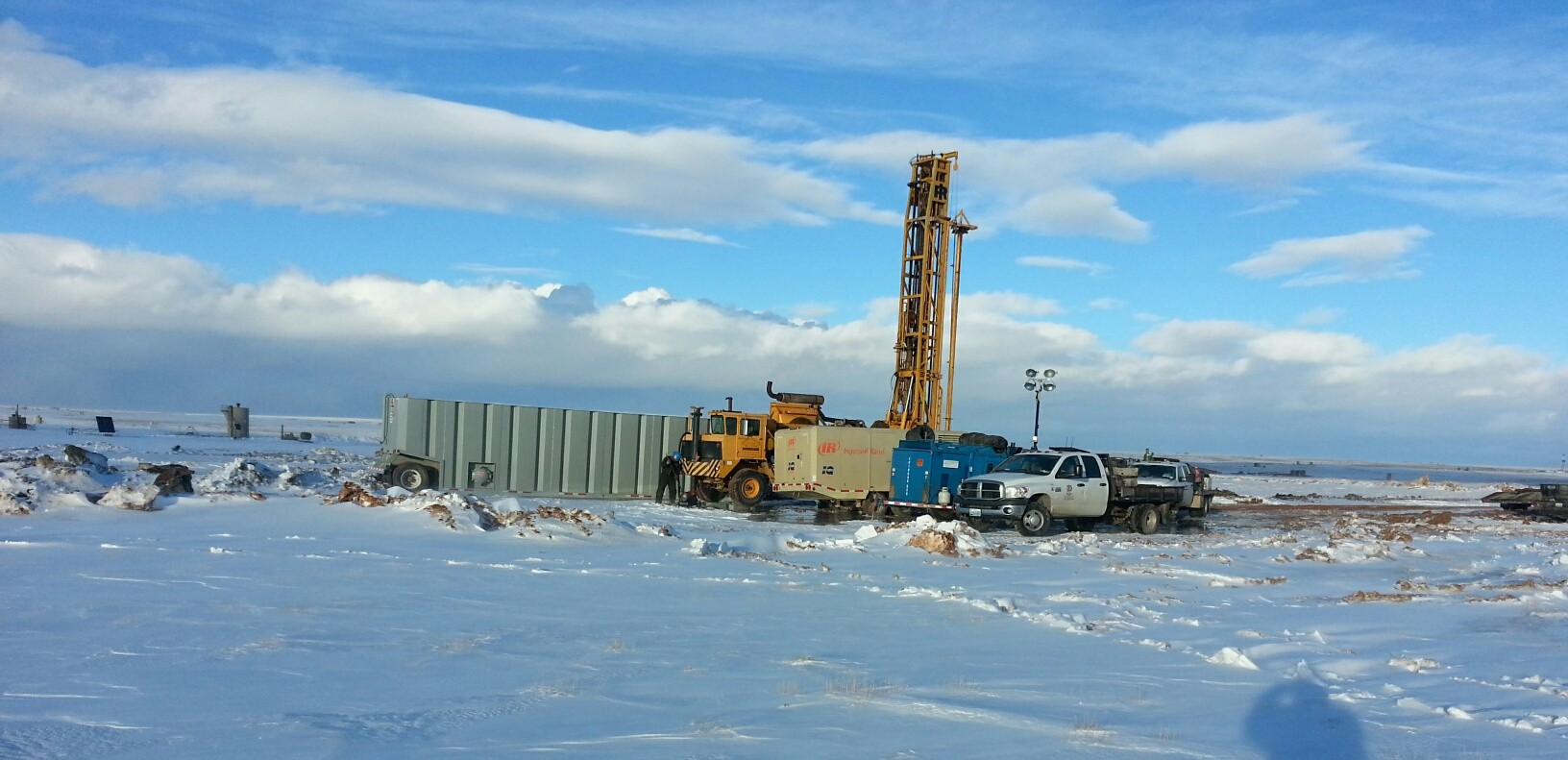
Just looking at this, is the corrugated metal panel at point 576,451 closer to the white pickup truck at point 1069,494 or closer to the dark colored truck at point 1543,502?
the white pickup truck at point 1069,494

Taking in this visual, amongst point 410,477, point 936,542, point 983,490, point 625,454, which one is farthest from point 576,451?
point 936,542

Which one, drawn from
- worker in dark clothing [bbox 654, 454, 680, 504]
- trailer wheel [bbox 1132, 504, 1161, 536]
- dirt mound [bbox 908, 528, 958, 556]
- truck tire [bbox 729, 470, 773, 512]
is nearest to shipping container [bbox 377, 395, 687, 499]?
worker in dark clothing [bbox 654, 454, 680, 504]

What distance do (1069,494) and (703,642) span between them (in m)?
15.9

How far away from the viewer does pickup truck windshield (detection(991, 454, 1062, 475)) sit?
24625 millimetres

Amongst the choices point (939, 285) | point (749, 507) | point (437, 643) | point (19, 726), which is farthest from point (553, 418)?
point (19, 726)

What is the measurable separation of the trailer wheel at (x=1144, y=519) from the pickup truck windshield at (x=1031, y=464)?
2722mm

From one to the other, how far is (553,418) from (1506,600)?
22.8 metres

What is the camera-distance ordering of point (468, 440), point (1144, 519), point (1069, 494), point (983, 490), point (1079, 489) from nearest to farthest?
point (983, 490) < point (1069, 494) < point (1079, 489) < point (1144, 519) < point (468, 440)

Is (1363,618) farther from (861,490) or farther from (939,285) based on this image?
(939,285)

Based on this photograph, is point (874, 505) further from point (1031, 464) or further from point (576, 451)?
point (576, 451)

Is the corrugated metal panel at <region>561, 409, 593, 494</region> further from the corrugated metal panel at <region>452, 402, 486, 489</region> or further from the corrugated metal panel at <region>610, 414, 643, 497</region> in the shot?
the corrugated metal panel at <region>452, 402, 486, 489</region>

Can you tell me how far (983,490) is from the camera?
78.7 feet

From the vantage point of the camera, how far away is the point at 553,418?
31359 millimetres

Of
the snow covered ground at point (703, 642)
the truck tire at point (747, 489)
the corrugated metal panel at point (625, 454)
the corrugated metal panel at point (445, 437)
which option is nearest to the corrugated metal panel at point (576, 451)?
the corrugated metal panel at point (625, 454)
